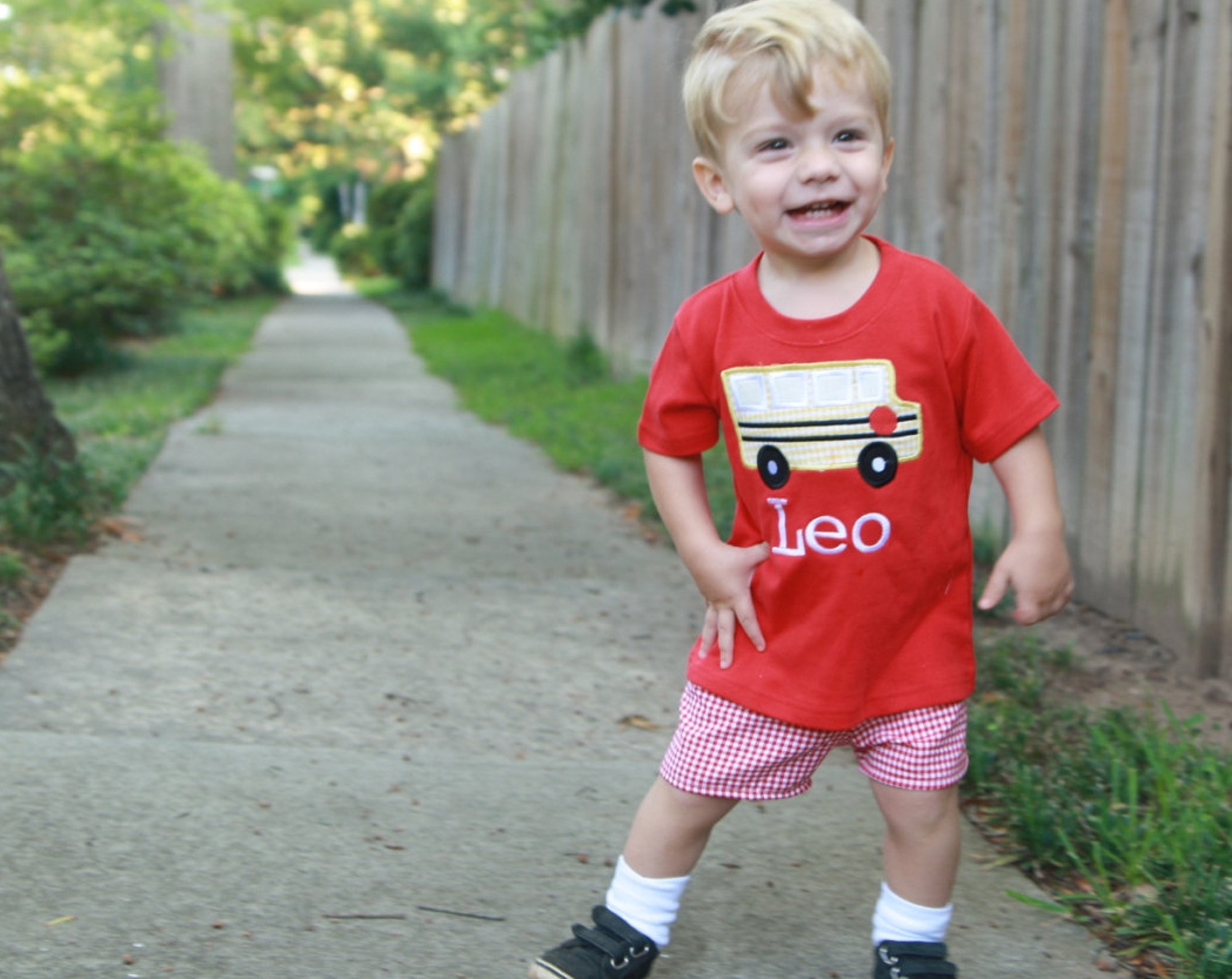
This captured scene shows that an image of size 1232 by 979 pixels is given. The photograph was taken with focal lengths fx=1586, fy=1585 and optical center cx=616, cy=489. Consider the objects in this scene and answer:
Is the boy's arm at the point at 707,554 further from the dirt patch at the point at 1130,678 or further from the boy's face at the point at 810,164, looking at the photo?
the dirt patch at the point at 1130,678

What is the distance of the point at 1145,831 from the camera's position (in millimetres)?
2686

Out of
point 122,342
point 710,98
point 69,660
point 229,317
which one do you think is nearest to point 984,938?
point 710,98

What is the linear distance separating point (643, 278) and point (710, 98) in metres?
7.48

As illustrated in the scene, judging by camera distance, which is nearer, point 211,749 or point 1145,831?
point 1145,831

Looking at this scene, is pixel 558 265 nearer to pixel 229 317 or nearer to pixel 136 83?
pixel 229 317

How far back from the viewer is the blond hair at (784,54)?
6.82 ft

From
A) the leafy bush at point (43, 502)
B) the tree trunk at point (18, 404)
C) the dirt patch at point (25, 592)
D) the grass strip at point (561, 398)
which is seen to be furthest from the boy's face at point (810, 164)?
the tree trunk at point (18, 404)

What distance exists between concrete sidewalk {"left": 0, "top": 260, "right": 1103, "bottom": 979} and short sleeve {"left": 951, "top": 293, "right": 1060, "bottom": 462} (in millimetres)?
864

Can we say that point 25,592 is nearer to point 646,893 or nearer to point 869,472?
point 646,893

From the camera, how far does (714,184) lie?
7.54 feet

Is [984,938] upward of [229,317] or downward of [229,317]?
upward

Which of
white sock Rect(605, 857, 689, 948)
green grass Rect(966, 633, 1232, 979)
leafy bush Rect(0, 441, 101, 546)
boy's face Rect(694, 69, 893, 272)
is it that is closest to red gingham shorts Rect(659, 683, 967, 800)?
white sock Rect(605, 857, 689, 948)

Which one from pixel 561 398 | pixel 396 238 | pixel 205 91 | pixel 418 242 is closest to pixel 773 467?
pixel 561 398

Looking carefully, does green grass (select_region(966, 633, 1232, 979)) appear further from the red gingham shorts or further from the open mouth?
the open mouth
